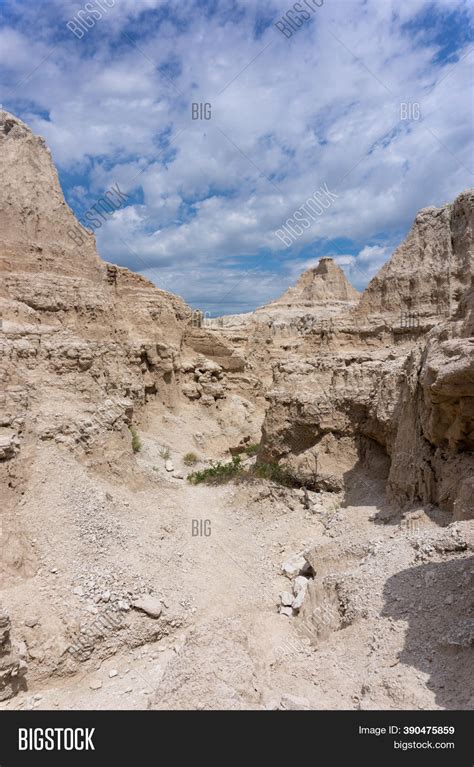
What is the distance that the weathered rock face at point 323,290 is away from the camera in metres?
49.1

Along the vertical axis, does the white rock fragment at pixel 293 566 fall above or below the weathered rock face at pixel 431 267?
below

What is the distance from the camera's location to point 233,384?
941 inches

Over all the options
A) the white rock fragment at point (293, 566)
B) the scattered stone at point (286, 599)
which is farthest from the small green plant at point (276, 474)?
the scattered stone at point (286, 599)

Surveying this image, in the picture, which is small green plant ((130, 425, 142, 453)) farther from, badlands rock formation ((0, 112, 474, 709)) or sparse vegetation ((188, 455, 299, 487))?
sparse vegetation ((188, 455, 299, 487))

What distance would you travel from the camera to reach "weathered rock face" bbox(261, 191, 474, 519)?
9500 millimetres

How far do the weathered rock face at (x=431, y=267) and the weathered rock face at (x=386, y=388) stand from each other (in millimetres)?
31

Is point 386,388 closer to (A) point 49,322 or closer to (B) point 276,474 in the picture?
(B) point 276,474

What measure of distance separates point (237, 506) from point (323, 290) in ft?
132

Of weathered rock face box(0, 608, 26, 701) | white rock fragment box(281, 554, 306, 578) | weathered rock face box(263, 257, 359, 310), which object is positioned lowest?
weathered rock face box(0, 608, 26, 701)

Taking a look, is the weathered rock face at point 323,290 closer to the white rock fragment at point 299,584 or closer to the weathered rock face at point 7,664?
the white rock fragment at point 299,584

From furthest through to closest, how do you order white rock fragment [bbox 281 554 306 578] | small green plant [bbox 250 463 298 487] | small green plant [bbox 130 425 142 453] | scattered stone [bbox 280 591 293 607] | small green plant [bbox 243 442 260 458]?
small green plant [bbox 243 442 260 458] → small green plant [bbox 130 425 142 453] → small green plant [bbox 250 463 298 487] → white rock fragment [bbox 281 554 306 578] → scattered stone [bbox 280 591 293 607]

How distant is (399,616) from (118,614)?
492 cm

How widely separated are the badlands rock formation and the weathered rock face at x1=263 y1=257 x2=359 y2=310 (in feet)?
109

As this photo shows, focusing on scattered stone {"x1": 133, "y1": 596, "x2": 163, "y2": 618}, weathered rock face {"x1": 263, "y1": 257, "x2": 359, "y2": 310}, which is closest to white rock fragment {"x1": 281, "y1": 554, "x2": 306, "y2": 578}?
scattered stone {"x1": 133, "y1": 596, "x2": 163, "y2": 618}
